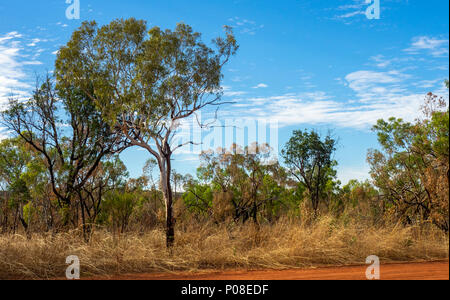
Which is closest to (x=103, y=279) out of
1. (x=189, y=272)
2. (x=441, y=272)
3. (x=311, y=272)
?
(x=189, y=272)

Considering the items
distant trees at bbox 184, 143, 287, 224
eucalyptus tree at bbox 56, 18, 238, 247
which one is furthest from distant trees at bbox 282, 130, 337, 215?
eucalyptus tree at bbox 56, 18, 238, 247

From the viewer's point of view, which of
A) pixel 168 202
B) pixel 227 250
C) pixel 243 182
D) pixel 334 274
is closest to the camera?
pixel 334 274

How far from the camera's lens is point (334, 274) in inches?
346

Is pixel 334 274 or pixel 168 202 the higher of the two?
pixel 168 202

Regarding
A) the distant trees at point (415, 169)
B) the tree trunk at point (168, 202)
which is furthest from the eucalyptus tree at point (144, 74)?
the distant trees at point (415, 169)

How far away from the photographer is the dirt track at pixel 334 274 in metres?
8.30

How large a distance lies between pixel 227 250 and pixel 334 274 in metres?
3.14

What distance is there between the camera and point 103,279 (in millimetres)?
9414

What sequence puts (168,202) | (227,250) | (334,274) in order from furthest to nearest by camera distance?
1. (168,202)
2. (227,250)
3. (334,274)

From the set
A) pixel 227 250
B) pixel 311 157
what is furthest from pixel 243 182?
pixel 227 250

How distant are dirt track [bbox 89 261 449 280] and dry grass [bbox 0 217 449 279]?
0.61 metres

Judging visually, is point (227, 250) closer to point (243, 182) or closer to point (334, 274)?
point (334, 274)
